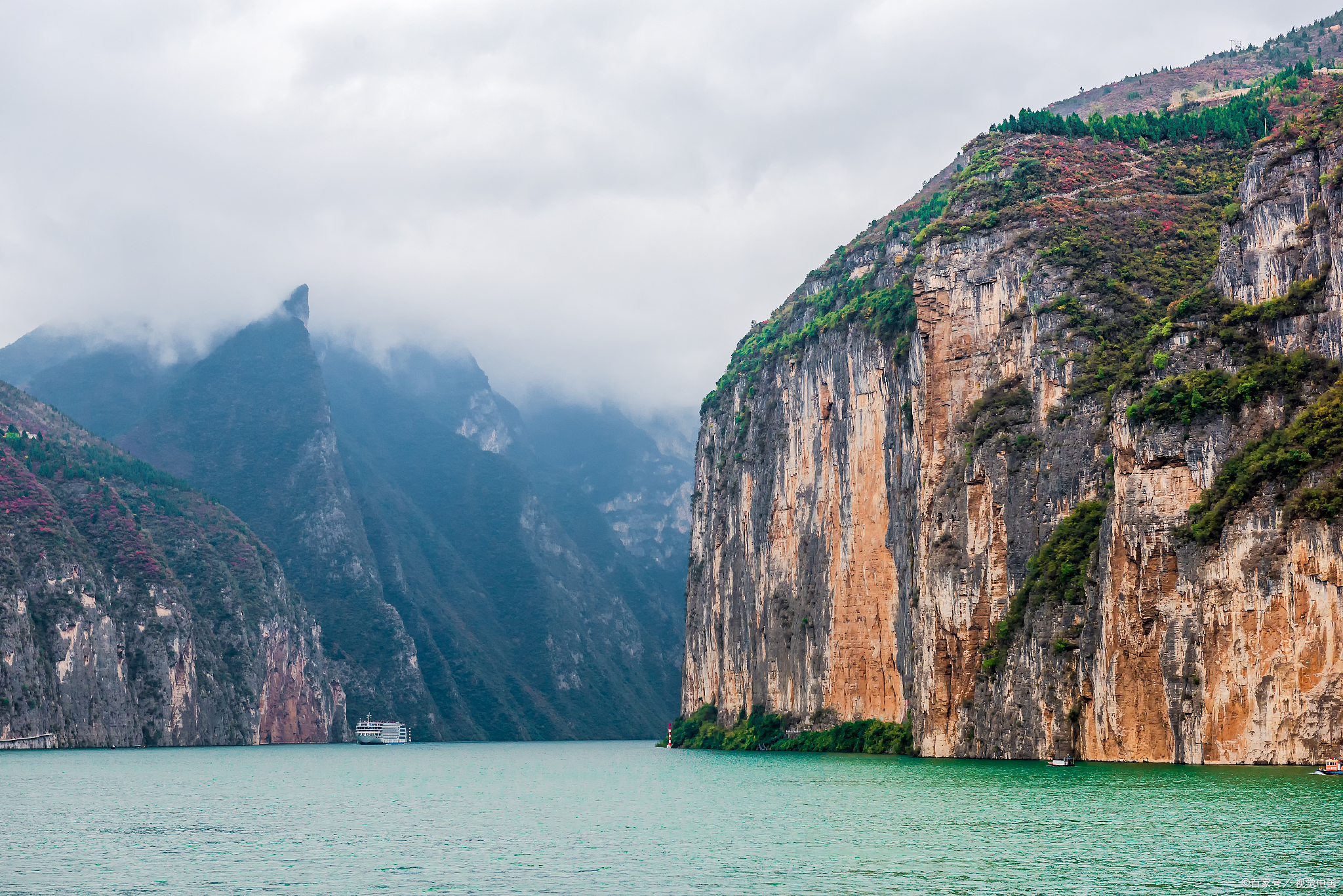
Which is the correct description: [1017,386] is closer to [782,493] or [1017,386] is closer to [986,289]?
[986,289]

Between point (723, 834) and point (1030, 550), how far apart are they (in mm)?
35912

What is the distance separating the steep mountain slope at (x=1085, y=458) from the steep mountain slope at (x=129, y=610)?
244 feet

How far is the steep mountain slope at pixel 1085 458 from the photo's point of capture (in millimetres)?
56906

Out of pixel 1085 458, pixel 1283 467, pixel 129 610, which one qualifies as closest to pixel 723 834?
pixel 1283 467

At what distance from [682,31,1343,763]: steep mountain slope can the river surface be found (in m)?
4.52

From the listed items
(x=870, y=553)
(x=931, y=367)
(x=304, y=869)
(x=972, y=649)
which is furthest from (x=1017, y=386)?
(x=304, y=869)

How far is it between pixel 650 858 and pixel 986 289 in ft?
177

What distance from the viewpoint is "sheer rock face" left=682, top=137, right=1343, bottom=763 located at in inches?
2206

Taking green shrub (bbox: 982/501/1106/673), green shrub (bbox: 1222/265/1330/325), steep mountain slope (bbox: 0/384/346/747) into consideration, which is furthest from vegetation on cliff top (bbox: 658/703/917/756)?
steep mountain slope (bbox: 0/384/346/747)

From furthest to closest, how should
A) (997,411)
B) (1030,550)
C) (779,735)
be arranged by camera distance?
(779,735) < (997,411) < (1030,550)

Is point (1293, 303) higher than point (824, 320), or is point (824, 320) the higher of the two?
point (824, 320)

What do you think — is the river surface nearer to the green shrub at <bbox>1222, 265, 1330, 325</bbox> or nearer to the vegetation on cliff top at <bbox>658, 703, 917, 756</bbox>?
the vegetation on cliff top at <bbox>658, 703, 917, 756</bbox>

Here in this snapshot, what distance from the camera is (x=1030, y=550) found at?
245 ft

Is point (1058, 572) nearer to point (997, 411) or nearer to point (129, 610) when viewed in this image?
point (997, 411)
